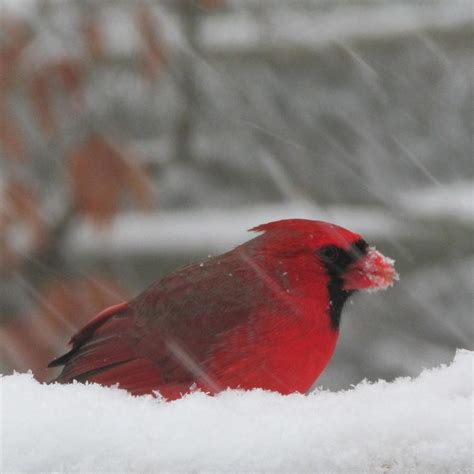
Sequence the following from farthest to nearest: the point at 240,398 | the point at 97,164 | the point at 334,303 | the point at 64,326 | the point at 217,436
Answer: the point at 64,326
the point at 97,164
the point at 334,303
the point at 240,398
the point at 217,436

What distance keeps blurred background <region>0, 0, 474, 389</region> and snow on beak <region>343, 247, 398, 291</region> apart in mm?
2216

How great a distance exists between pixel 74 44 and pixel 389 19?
2539 mm

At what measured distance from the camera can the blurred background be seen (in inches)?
197

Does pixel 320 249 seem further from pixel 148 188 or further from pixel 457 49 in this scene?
pixel 457 49

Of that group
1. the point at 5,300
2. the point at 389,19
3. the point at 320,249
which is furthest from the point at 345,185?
the point at 320,249

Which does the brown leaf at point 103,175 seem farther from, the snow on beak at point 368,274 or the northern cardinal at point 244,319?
the snow on beak at point 368,274

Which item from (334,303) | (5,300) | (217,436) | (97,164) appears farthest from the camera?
(5,300)

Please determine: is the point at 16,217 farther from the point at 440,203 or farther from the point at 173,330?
the point at 440,203

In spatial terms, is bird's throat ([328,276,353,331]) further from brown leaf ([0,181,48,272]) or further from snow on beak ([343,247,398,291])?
brown leaf ([0,181,48,272])

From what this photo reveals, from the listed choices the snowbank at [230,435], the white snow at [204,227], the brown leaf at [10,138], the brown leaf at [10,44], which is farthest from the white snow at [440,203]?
the snowbank at [230,435]

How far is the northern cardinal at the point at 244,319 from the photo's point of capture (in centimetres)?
213

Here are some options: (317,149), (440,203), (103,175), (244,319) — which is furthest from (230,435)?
(440,203)

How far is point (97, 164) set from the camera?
3451mm

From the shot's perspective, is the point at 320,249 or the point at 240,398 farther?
the point at 320,249
